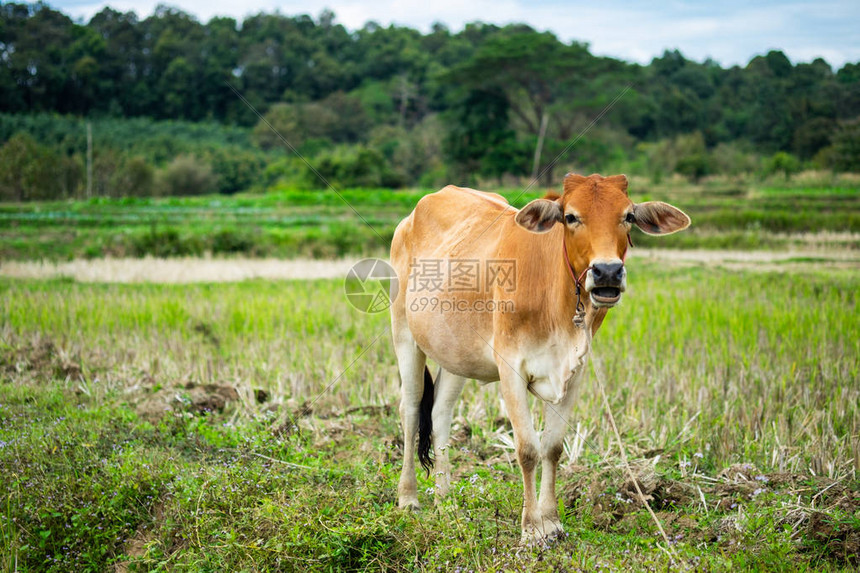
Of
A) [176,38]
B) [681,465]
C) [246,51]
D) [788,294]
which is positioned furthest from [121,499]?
[246,51]

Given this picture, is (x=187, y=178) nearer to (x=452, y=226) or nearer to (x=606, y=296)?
(x=452, y=226)

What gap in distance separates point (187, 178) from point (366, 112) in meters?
20.9

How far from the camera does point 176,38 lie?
2299 inches

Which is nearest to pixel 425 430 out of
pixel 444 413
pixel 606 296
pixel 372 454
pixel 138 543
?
pixel 444 413

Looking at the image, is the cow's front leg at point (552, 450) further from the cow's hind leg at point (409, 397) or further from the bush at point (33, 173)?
the bush at point (33, 173)

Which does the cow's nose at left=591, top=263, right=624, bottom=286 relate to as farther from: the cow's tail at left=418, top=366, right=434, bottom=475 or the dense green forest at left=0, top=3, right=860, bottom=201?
the dense green forest at left=0, top=3, right=860, bottom=201

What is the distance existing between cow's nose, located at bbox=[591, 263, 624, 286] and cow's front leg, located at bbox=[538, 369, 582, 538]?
2.34 ft

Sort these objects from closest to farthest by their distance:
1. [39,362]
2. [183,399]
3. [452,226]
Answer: [452,226] → [183,399] → [39,362]

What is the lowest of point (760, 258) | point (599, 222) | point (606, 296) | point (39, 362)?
point (39, 362)

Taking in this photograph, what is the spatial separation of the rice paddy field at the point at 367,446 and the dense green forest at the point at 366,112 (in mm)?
14510

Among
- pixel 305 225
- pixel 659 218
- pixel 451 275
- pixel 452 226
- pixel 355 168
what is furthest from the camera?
pixel 355 168

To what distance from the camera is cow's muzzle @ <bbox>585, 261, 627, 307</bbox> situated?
288 cm

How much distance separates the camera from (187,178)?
39.0m

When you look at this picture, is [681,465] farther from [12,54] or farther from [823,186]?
[12,54]
